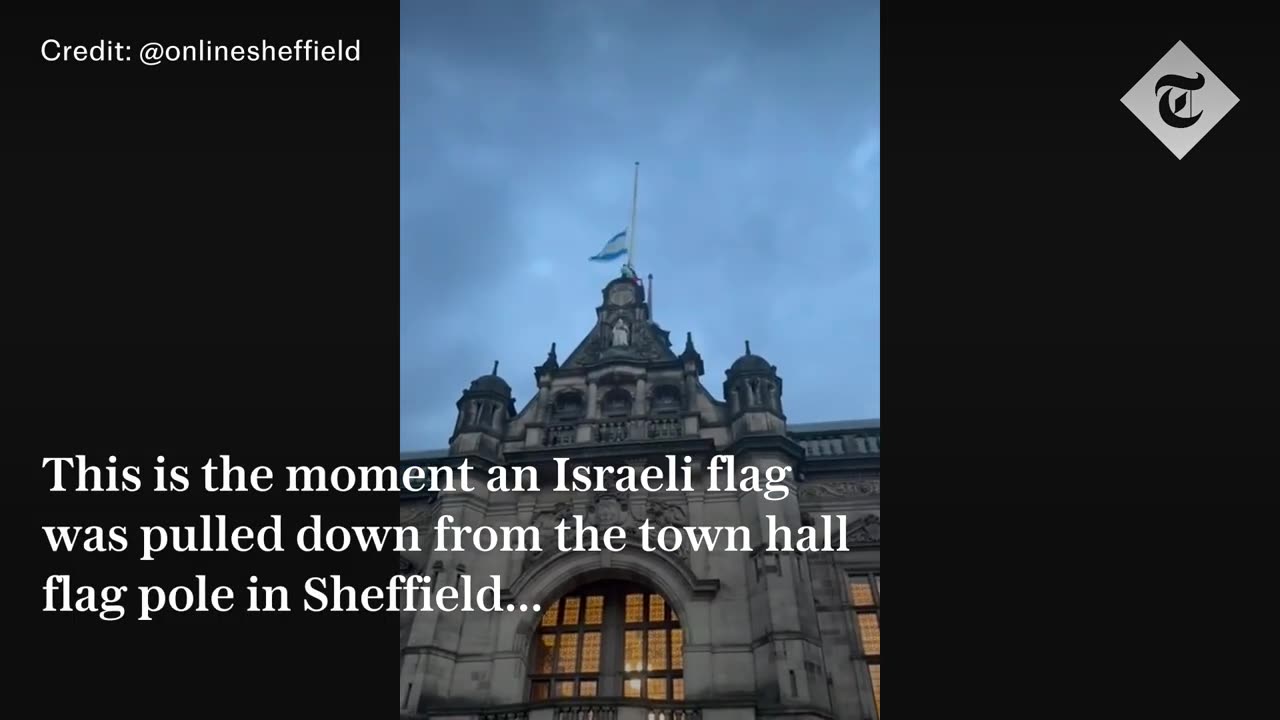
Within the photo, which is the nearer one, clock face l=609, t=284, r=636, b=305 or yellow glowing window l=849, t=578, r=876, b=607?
yellow glowing window l=849, t=578, r=876, b=607

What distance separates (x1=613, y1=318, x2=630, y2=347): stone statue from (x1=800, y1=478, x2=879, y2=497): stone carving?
7.50 m

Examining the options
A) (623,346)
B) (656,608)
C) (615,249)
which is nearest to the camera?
(656,608)

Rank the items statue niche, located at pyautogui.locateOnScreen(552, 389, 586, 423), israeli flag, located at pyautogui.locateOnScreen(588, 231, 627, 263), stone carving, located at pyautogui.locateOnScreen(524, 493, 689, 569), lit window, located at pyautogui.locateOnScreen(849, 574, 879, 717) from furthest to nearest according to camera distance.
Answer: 1. israeli flag, located at pyautogui.locateOnScreen(588, 231, 627, 263)
2. statue niche, located at pyautogui.locateOnScreen(552, 389, 586, 423)
3. stone carving, located at pyautogui.locateOnScreen(524, 493, 689, 569)
4. lit window, located at pyautogui.locateOnScreen(849, 574, 879, 717)

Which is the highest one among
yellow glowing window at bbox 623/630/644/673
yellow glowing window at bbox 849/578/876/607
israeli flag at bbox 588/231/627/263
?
israeli flag at bbox 588/231/627/263

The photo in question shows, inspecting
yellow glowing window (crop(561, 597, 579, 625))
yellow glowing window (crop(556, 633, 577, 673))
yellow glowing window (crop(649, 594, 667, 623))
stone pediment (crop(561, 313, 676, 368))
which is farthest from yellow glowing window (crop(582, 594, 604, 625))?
stone pediment (crop(561, 313, 676, 368))

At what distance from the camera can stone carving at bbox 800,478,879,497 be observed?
17.9 m

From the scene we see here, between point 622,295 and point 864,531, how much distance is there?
455 inches

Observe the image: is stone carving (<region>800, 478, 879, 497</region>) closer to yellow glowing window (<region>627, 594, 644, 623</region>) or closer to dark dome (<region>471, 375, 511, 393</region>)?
yellow glowing window (<region>627, 594, 644, 623</region>)

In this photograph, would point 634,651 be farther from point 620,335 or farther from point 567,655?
point 620,335

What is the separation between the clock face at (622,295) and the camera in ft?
79.0

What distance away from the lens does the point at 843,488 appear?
18031 mm

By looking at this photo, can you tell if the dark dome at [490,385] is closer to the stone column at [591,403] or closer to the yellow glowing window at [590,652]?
the stone column at [591,403]

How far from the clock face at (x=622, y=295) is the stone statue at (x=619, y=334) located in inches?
45.9

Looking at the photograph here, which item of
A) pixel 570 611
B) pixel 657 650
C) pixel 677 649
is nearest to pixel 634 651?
pixel 657 650
